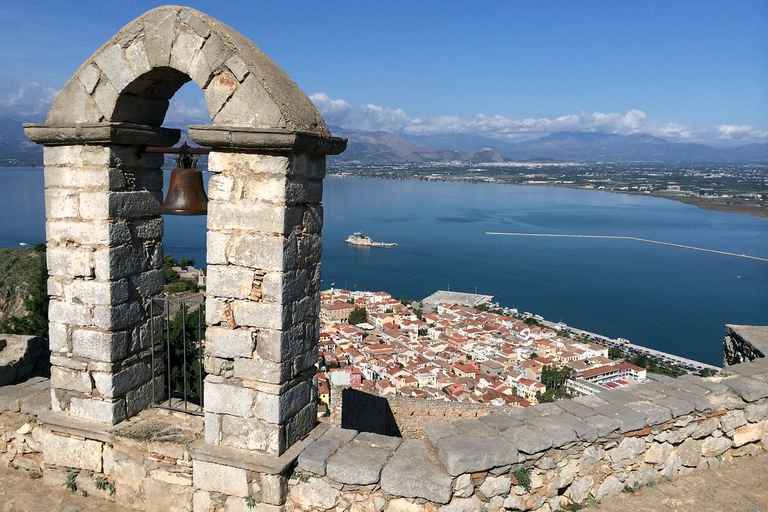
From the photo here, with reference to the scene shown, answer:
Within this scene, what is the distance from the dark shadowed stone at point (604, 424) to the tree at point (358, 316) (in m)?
36.0

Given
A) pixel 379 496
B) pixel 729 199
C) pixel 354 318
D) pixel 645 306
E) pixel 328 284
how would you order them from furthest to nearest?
1. pixel 729 199
2. pixel 328 284
3. pixel 645 306
4. pixel 354 318
5. pixel 379 496

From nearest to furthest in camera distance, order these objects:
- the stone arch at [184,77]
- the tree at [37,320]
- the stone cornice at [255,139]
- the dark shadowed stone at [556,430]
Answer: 1. the stone cornice at [255,139]
2. the stone arch at [184,77]
3. the dark shadowed stone at [556,430]
4. the tree at [37,320]

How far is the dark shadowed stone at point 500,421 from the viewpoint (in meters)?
3.68

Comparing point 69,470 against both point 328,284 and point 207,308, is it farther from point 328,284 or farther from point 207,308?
point 328,284

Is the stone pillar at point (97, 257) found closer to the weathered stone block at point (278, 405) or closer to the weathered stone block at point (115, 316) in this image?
the weathered stone block at point (115, 316)

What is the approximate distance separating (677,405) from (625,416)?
1.63 feet

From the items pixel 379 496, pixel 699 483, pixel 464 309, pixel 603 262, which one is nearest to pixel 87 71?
pixel 379 496

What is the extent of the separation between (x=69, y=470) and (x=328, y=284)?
46849mm

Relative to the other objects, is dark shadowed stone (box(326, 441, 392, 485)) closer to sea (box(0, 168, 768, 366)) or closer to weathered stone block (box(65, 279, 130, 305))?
weathered stone block (box(65, 279, 130, 305))

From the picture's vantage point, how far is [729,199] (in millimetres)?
101562

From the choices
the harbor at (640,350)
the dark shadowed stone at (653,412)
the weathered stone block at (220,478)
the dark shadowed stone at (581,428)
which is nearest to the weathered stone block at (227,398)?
the weathered stone block at (220,478)

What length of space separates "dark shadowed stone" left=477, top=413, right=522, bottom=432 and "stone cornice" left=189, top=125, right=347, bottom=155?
2.09m

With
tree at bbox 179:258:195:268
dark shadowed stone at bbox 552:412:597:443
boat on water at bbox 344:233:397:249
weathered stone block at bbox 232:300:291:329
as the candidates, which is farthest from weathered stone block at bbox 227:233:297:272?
boat on water at bbox 344:233:397:249

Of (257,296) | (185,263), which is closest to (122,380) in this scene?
(257,296)
